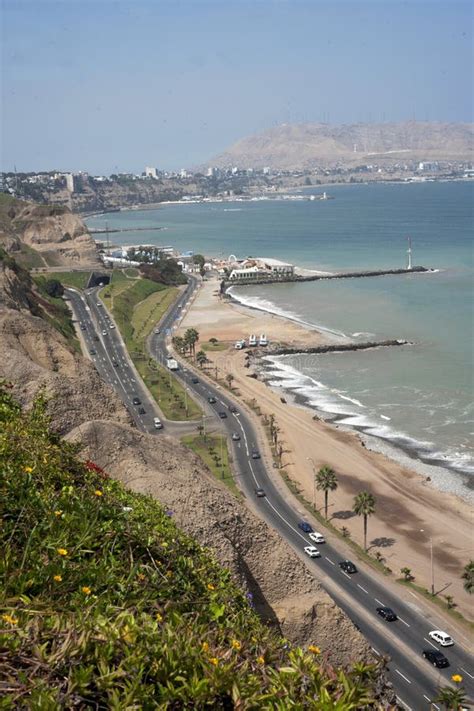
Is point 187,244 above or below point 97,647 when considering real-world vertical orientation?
below

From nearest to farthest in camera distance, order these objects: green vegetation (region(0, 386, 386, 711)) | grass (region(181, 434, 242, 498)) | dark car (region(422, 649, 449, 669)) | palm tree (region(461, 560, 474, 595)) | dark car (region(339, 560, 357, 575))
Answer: green vegetation (region(0, 386, 386, 711)), dark car (region(422, 649, 449, 669)), palm tree (region(461, 560, 474, 595)), dark car (region(339, 560, 357, 575)), grass (region(181, 434, 242, 498))

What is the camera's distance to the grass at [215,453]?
35812 millimetres

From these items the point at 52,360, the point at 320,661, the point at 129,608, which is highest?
the point at 129,608

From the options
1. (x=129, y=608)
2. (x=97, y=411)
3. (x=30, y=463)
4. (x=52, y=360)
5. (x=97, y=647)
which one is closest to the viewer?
(x=97, y=647)

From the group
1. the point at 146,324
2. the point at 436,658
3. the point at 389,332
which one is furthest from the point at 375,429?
the point at 146,324

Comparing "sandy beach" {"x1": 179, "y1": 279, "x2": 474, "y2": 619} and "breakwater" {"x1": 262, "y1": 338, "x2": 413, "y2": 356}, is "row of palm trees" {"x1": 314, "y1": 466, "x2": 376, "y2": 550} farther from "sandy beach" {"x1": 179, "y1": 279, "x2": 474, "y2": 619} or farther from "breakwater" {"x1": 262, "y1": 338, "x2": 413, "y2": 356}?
"breakwater" {"x1": 262, "y1": 338, "x2": 413, "y2": 356}

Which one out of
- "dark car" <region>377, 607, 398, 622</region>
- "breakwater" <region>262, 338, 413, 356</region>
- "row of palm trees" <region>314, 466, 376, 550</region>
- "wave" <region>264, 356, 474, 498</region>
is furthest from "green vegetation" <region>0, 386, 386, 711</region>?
"breakwater" <region>262, 338, 413, 356</region>

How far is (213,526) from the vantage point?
11438 mm

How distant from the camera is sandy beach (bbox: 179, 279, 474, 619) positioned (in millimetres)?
28891

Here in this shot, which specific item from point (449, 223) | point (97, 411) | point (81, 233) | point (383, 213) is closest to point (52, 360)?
point (97, 411)

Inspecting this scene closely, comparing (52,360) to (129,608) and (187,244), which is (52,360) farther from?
(187,244)

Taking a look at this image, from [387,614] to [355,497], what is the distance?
8742 mm

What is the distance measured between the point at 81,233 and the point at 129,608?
385 feet

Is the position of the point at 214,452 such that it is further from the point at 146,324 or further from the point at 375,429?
the point at 146,324
